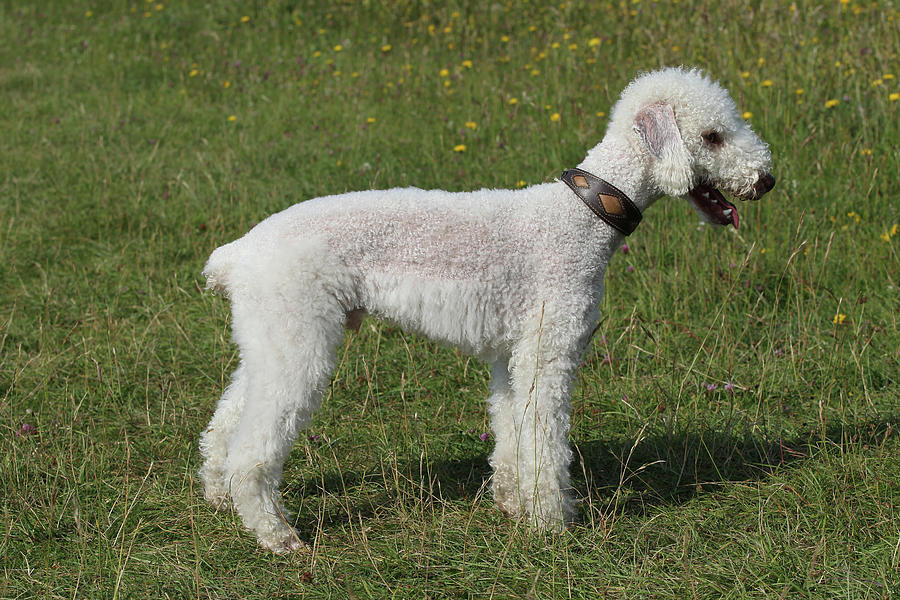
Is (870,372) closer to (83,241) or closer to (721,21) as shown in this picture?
(721,21)

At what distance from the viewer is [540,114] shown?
6836 mm

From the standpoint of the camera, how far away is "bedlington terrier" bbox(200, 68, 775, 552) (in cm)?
305

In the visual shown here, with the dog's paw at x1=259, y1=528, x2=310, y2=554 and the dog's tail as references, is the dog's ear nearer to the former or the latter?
the dog's tail

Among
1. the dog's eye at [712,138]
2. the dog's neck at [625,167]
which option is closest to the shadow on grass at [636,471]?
the dog's neck at [625,167]

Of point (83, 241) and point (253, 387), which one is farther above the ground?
point (253, 387)

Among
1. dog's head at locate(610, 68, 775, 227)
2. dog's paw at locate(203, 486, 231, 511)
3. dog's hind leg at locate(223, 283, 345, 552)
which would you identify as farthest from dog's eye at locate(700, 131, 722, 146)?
dog's paw at locate(203, 486, 231, 511)

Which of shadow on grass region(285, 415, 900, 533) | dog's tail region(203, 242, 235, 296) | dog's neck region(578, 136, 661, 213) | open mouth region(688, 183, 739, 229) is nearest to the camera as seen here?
dog's tail region(203, 242, 235, 296)

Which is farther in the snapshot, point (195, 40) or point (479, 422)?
point (195, 40)

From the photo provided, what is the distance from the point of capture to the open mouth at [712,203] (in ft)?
11.3

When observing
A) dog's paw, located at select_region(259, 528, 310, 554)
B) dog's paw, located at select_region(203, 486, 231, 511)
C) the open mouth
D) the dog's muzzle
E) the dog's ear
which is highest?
the dog's ear

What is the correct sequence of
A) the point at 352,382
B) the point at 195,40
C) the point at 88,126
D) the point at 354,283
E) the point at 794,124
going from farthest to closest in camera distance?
the point at 195,40 → the point at 88,126 → the point at 794,124 → the point at 352,382 → the point at 354,283

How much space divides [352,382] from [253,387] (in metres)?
1.39

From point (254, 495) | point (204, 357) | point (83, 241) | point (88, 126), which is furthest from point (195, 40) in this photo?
point (254, 495)

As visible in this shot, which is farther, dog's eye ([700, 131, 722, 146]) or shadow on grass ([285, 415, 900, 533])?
shadow on grass ([285, 415, 900, 533])
